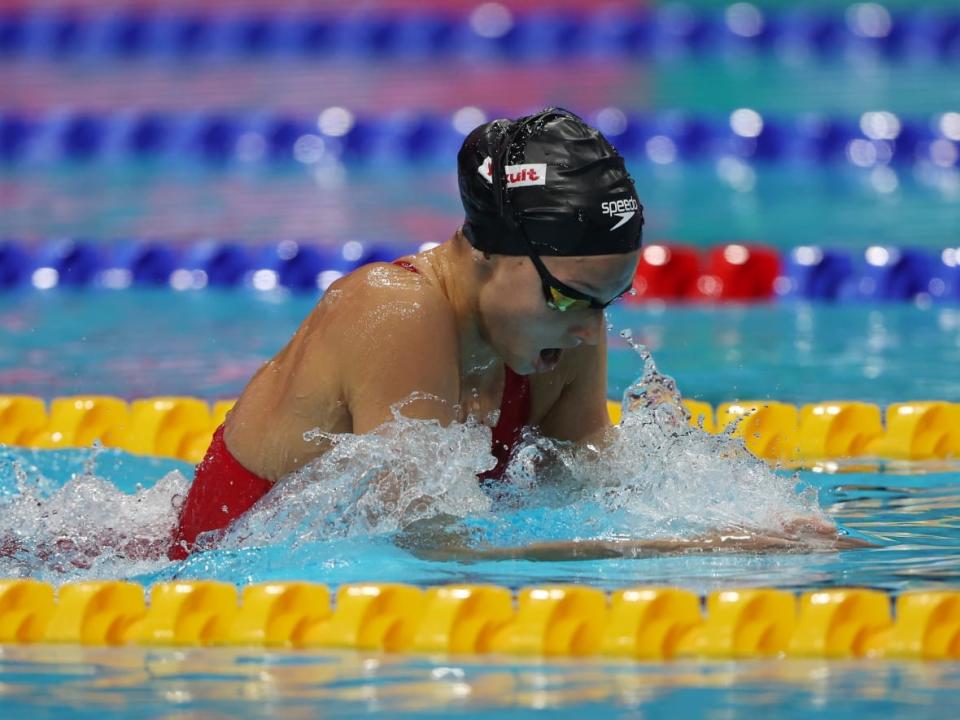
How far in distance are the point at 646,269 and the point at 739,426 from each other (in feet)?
8.72

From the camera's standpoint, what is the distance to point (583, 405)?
11.7 ft

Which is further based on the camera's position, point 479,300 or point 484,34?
point 484,34

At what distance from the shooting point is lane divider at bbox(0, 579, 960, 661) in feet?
9.62

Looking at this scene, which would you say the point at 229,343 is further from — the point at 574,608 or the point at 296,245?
the point at 574,608

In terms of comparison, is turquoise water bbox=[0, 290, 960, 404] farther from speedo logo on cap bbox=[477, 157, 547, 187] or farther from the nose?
speedo logo on cap bbox=[477, 157, 547, 187]

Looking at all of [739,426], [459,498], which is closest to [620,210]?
[459,498]

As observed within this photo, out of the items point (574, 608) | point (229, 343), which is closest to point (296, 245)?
point (229, 343)

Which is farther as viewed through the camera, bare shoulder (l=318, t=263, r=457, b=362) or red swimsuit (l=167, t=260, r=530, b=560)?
red swimsuit (l=167, t=260, r=530, b=560)

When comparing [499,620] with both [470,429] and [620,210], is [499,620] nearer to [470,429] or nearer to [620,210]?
[470,429]

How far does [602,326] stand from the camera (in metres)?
3.21

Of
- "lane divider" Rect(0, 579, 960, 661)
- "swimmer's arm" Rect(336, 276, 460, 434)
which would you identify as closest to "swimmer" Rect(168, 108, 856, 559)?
"swimmer's arm" Rect(336, 276, 460, 434)

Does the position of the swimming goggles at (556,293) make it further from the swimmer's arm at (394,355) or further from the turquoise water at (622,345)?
the turquoise water at (622,345)

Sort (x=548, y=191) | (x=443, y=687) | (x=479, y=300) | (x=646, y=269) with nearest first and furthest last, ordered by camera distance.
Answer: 1. (x=443, y=687)
2. (x=548, y=191)
3. (x=479, y=300)
4. (x=646, y=269)

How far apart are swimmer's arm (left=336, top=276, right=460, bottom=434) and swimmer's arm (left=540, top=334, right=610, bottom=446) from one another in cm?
50
